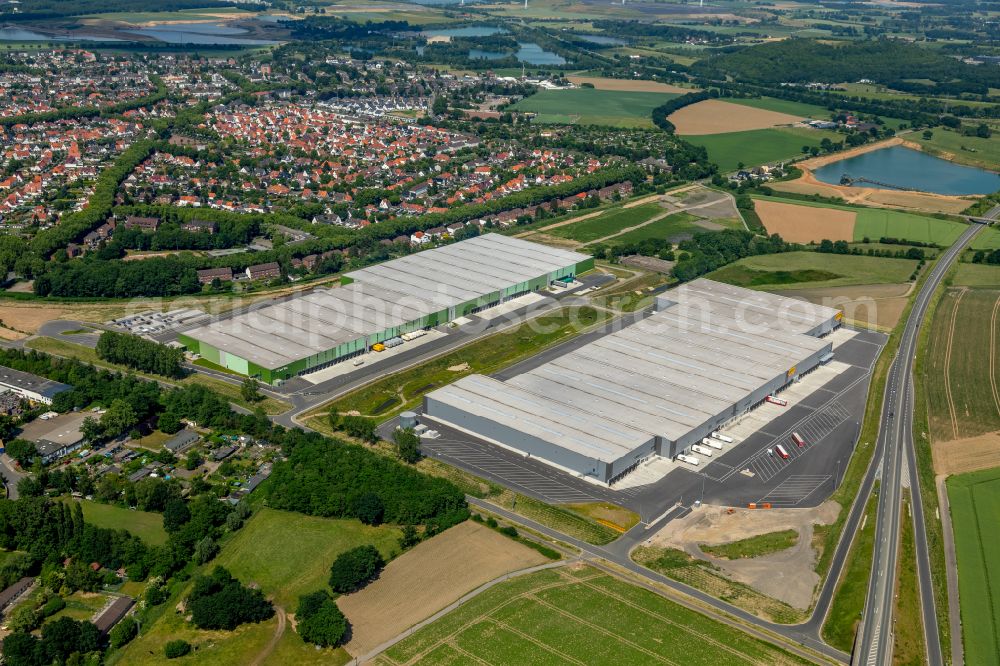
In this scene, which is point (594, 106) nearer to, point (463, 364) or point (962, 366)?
point (962, 366)

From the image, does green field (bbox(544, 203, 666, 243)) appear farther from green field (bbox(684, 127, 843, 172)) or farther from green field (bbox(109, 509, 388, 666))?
green field (bbox(109, 509, 388, 666))

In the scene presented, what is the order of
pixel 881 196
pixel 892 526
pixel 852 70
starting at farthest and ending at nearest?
pixel 852 70 → pixel 881 196 → pixel 892 526

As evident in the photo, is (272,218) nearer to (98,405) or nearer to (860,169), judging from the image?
(98,405)

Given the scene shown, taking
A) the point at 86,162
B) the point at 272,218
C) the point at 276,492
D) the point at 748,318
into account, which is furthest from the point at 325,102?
the point at 276,492

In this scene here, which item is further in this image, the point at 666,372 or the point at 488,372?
the point at 488,372

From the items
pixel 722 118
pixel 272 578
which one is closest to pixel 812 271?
pixel 272 578
